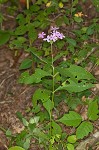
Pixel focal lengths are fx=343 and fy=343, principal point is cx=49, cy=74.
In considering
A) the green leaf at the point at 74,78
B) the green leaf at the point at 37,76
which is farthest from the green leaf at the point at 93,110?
the green leaf at the point at 37,76

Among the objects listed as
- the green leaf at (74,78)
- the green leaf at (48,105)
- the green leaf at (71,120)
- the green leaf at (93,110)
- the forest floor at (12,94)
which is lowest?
the forest floor at (12,94)

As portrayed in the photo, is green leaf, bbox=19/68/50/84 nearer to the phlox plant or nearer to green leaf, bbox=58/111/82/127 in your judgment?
the phlox plant

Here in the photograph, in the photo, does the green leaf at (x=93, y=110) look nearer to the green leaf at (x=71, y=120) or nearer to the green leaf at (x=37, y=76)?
the green leaf at (x=71, y=120)

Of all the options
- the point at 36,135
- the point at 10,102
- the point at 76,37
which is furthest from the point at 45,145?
the point at 76,37

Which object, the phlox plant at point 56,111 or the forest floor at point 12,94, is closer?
the phlox plant at point 56,111

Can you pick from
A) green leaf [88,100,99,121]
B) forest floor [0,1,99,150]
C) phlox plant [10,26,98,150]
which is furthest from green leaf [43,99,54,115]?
forest floor [0,1,99,150]

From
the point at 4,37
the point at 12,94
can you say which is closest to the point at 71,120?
the point at 12,94

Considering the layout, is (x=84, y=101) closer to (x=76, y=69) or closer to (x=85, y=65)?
(x=85, y=65)

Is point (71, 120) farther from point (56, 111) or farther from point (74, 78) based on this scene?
point (56, 111)
